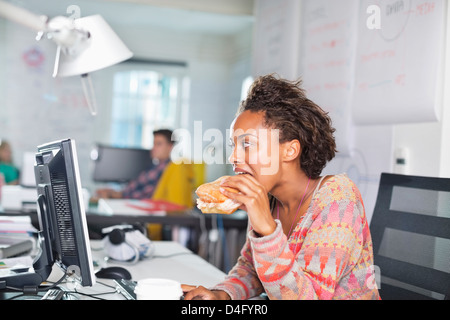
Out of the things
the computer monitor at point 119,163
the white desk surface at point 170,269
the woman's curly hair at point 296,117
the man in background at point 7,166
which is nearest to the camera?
the woman's curly hair at point 296,117

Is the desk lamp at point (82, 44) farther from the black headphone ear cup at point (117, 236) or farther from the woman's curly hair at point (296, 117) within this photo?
the black headphone ear cup at point (117, 236)

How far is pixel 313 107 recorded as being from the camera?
128 centimetres

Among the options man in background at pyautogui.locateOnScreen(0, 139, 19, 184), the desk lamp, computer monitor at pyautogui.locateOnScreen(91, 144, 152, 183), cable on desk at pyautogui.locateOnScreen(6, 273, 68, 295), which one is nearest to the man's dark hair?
computer monitor at pyautogui.locateOnScreen(91, 144, 152, 183)

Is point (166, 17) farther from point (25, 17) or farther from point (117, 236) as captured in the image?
point (25, 17)

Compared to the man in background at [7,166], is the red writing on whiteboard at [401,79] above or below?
above

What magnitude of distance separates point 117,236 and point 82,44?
81 centimetres

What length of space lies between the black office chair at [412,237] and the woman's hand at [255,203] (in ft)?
2.04

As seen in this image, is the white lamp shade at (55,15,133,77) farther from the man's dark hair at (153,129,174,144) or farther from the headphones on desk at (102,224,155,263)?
the man's dark hair at (153,129,174,144)

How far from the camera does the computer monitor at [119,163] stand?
432cm

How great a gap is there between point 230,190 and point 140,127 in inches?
237

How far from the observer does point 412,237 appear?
148cm

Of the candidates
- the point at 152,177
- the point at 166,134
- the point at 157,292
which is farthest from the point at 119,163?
the point at 157,292

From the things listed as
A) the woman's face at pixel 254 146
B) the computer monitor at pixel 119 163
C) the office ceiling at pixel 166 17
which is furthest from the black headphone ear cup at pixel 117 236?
the office ceiling at pixel 166 17

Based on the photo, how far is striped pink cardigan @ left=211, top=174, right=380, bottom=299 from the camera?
1.00 meters
